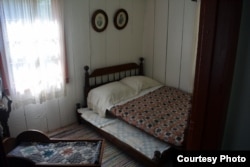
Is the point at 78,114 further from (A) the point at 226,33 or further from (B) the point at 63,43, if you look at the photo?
(A) the point at 226,33

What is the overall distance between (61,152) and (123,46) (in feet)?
7.67

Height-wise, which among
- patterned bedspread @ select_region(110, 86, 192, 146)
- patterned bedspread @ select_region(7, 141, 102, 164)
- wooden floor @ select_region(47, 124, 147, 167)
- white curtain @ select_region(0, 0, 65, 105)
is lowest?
wooden floor @ select_region(47, 124, 147, 167)

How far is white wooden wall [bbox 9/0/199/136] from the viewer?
3.10m

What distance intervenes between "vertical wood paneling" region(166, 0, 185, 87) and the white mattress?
1456mm

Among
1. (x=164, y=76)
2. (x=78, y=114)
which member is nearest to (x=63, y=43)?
(x=78, y=114)

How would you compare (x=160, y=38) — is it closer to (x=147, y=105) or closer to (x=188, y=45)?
(x=188, y=45)

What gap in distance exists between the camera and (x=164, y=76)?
4.02 m

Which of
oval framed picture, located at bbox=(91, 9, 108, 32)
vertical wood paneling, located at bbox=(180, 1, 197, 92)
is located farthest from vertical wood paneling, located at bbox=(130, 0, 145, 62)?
vertical wood paneling, located at bbox=(180, 1, 197, 92)

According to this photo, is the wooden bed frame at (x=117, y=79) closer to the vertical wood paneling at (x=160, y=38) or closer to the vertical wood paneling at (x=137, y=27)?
the vertical wood paneling at (x=137, y=27)

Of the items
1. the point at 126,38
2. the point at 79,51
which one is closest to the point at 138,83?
the point at 126,38

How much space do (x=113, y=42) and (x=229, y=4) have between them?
10.4 ft

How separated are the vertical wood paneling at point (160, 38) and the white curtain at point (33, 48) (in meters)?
1.82

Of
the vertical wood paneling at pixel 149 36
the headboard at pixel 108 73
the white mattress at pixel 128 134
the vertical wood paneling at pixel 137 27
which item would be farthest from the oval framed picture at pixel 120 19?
the white mattress at pixel 128 134

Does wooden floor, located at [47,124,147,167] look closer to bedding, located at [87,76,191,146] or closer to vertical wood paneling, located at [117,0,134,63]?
bedding, located at [87,76,191,146]
